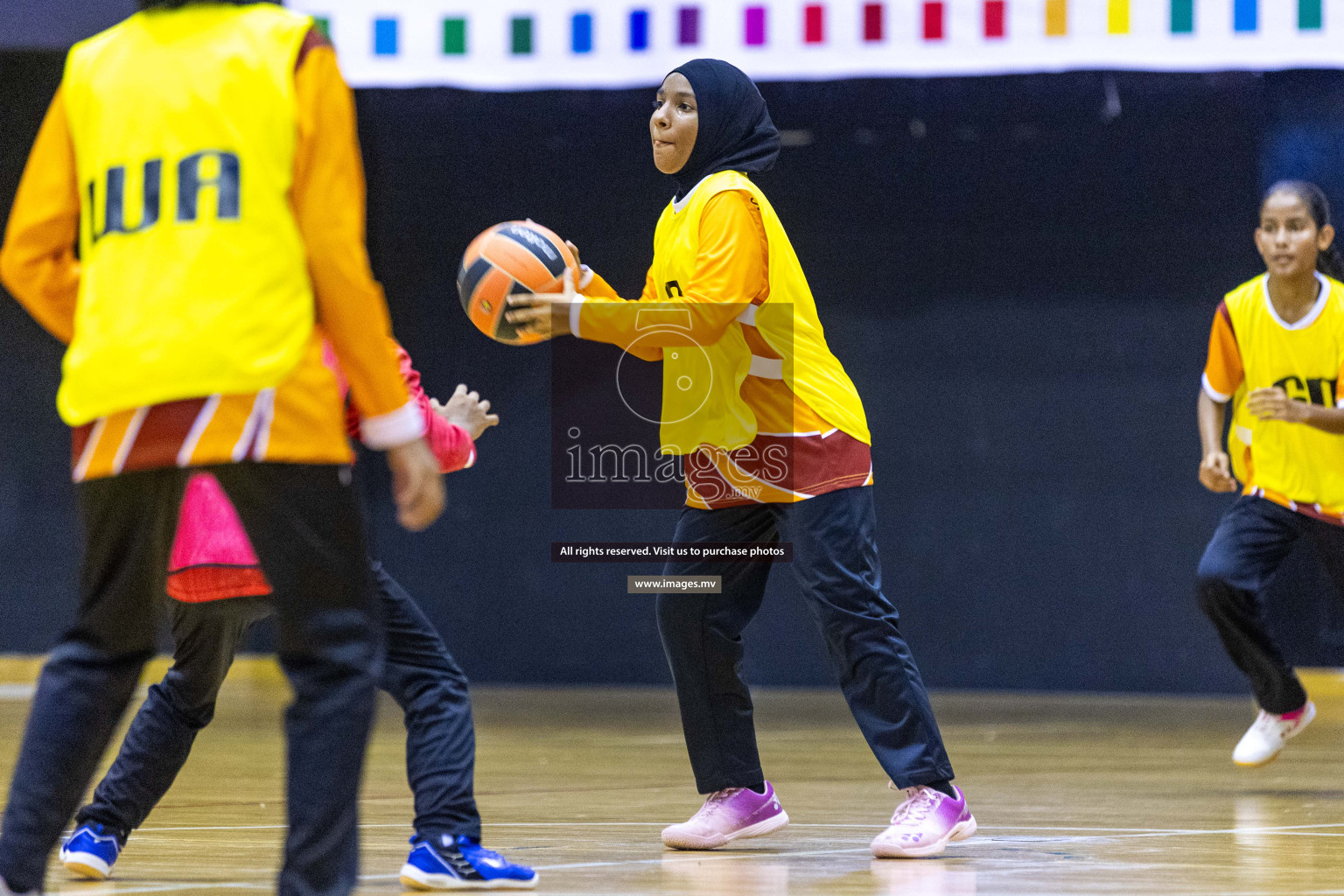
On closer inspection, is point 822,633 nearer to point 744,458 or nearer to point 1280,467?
point 744,458

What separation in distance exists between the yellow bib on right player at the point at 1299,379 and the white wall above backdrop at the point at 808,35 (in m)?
2.16

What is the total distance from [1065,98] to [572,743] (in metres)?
4.10

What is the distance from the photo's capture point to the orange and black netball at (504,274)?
3.54 m

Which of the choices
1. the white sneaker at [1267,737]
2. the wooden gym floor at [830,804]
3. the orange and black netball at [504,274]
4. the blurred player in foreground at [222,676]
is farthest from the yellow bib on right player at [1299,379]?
the blurred player in foreground at [222,676]

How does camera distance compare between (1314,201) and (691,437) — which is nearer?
(691,437)

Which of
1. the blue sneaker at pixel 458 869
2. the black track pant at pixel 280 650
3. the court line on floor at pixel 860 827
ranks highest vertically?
the black track pant at pixel 280 650

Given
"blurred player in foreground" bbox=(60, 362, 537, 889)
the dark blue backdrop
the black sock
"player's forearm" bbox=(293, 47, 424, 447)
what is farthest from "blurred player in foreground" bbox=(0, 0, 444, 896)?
the dark blue backdrop

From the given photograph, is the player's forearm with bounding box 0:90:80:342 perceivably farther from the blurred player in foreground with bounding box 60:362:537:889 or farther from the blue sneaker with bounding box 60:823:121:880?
the blue sneaker with bounding box 60:823:121:880

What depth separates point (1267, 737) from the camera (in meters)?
5.14

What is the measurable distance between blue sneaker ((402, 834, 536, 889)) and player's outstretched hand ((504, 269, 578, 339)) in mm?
1043

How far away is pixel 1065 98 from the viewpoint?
26.6 feet

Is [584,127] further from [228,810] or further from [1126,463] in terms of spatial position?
[228,810]

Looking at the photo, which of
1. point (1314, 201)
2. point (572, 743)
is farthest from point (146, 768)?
point (1314, 201)

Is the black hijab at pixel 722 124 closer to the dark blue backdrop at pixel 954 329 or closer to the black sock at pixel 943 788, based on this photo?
the black sock at pixel 943 788
